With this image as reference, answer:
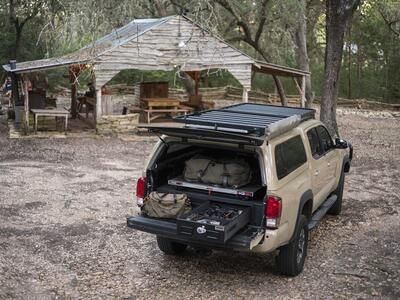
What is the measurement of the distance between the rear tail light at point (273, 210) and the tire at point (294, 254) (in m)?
0.54

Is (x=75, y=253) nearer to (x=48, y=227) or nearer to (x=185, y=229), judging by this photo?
(x=48, y=227)

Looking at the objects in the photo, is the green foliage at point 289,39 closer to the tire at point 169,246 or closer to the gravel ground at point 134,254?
the gravel ground at point 134,254

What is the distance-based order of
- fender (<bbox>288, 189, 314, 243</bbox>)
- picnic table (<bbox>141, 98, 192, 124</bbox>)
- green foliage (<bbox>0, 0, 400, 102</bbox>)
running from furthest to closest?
green foliage (<bbox>0, 0, 400, 102</bbox>), picnic table (<bbox>141, 98, 192, 124</bbox>), fender (<bbox>288, 189, 314, 243</bbox>)

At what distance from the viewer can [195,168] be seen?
20.2 ft

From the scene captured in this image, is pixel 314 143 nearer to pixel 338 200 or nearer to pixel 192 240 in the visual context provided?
pixel 338 200

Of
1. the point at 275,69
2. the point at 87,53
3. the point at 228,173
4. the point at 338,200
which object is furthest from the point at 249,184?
the point at 275,69

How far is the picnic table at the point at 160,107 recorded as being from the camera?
19.7 m

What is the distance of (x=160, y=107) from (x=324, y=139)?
13270mm

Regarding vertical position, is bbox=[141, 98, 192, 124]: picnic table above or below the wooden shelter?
below

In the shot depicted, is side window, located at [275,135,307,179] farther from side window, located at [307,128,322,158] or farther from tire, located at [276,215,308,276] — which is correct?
tire, located at [276,215,308,276]

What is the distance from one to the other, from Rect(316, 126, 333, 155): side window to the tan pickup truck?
368mm

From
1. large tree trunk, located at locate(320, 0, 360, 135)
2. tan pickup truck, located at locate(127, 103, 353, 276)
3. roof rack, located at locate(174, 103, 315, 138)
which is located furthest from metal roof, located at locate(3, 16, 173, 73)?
tan pickup truck, located at locate(127, 103, 353, 276)

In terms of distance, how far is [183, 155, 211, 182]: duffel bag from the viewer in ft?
20.1

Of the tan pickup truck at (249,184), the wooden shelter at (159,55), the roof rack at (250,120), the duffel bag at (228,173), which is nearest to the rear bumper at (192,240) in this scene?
the tan pickup truck at (249,184)
